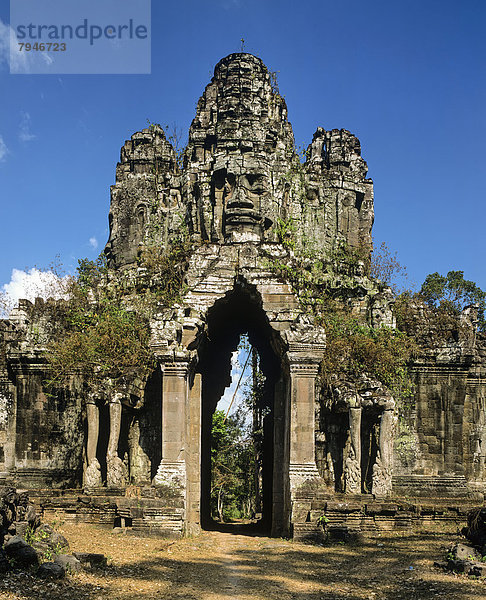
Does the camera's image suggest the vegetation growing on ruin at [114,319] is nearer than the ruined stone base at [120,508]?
No

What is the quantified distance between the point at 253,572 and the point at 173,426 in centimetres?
378

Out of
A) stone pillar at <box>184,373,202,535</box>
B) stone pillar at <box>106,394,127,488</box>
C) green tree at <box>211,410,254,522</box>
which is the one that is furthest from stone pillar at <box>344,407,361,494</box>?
green tree at <box>211,410,254,522</box>

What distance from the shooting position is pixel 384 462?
1428 cm

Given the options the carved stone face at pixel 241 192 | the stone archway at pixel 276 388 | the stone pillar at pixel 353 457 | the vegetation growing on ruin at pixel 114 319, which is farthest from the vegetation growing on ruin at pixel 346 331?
the vegetation growing on ruin at pixel 114 319

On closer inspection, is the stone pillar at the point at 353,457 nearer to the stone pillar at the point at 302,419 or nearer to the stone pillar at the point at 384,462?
the stone pillar at the point at 384,462

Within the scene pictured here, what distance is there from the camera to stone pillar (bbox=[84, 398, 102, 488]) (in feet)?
47.6

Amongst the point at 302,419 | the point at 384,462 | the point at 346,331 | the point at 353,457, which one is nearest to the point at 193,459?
the point at 302,419

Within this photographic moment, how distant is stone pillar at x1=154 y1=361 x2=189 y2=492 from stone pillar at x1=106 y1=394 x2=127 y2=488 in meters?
1.73

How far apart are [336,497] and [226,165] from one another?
1158cm

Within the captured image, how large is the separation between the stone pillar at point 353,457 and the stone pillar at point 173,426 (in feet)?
Answer: 11.3

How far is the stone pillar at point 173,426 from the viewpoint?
1287 centimetres

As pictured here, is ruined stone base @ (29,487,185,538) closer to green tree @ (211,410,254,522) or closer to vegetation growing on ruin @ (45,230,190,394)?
vegetation growing on ruin @ (45,230,190,394)

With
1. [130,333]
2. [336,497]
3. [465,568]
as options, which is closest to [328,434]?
[336,497]

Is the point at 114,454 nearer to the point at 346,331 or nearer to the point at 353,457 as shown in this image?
the point at 353,457
